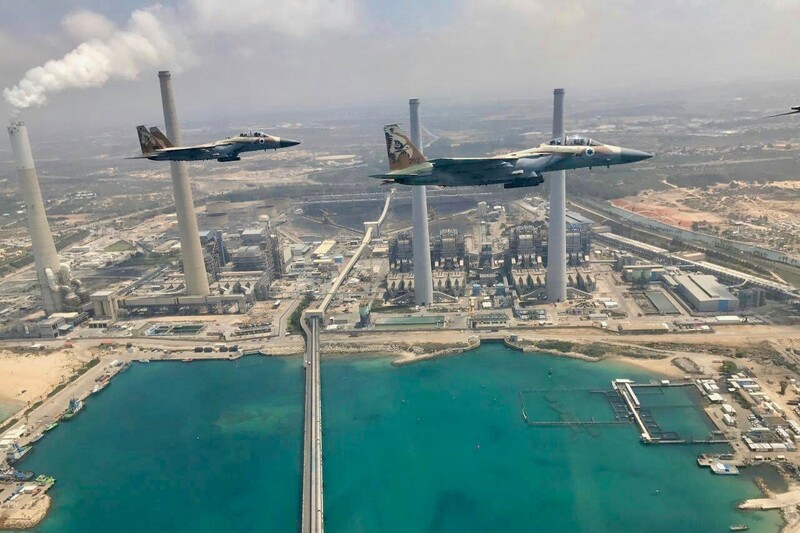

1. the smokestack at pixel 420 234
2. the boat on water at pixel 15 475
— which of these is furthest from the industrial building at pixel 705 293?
the boat on water at pixel 15 475

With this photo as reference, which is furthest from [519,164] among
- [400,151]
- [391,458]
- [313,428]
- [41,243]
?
[41,243]

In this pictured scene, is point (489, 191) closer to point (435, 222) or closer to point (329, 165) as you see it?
point (435, 222)

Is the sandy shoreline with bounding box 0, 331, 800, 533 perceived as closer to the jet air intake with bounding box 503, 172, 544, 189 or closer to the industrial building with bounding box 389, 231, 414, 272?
the industrial building with bounding box 389, 231, 414, 272

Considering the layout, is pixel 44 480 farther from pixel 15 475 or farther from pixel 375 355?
pixel 375 355

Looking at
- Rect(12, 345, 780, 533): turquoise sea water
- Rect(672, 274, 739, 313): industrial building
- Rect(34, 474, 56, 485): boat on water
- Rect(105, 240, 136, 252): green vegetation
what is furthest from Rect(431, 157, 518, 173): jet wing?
Rect(105, 240, 136, 252): green vegetation

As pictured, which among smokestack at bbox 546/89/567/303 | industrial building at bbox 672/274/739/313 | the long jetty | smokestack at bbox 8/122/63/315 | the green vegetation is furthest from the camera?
the green vegetation

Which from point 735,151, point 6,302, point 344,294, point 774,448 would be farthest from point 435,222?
point 735,151

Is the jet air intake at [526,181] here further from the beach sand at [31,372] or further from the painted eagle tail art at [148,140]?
the beach sand at [31,372]
